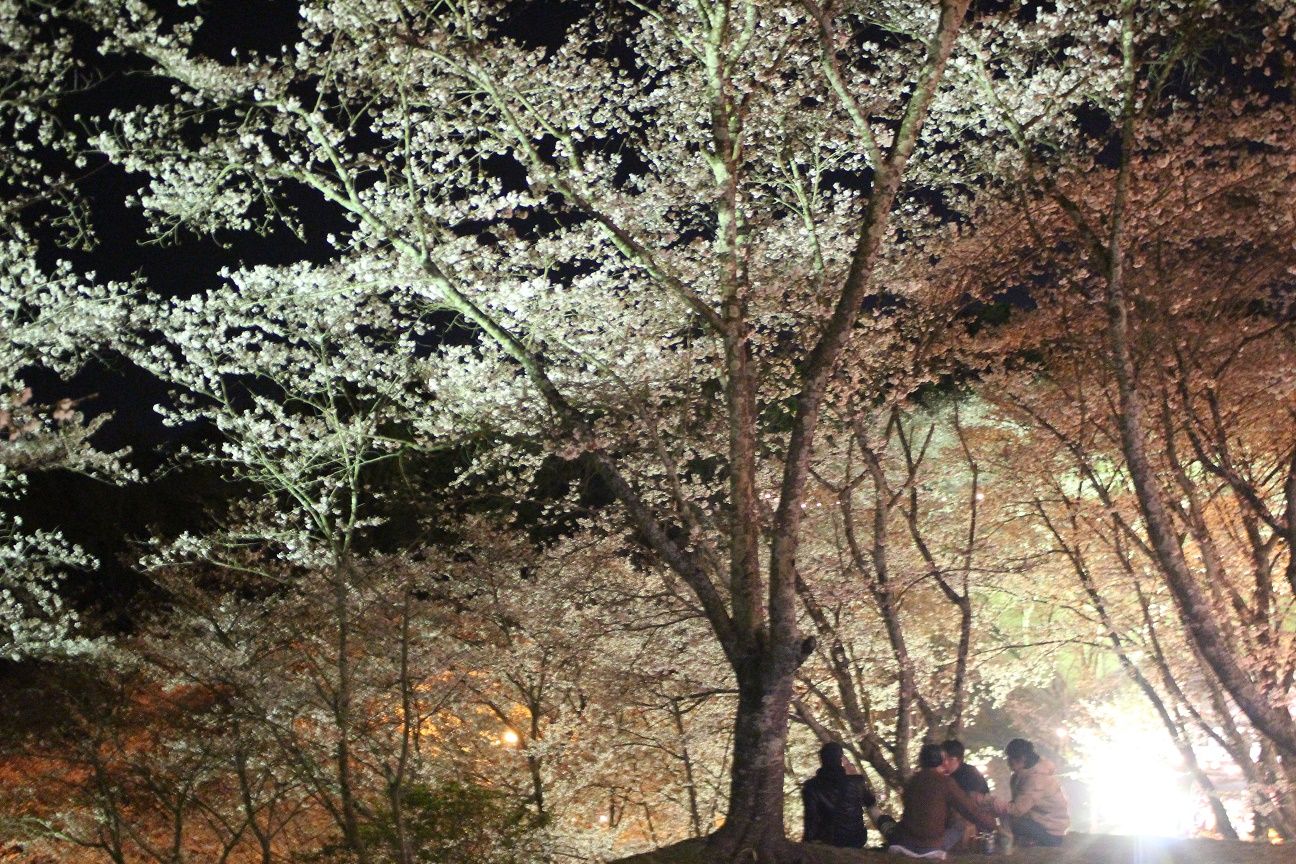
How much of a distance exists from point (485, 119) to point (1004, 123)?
4552mm

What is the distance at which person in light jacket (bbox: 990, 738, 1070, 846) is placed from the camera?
7207 mm

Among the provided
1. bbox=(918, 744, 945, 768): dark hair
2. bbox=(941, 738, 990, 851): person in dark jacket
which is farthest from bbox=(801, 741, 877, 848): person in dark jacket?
bbox=(941, 738, 990, 851): person in dark jacket

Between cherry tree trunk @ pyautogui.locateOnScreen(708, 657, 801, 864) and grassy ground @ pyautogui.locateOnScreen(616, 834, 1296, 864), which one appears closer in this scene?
cherry tree trunk @ pyautogui.locateOnScreen(708, 657, 801, 864)

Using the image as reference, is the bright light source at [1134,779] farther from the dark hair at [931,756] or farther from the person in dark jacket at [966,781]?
the dark hair at [931,756]

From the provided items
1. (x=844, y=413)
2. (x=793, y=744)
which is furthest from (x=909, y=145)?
(x=793, y=744)

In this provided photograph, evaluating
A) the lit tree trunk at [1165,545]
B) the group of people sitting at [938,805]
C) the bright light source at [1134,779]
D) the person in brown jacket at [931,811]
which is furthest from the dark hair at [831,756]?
the bright light source at [1134,779]

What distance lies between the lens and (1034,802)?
728 centimetres

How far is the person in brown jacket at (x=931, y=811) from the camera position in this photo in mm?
6758

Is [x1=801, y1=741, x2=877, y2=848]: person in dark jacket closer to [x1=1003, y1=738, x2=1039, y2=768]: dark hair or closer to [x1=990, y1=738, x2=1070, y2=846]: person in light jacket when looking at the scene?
[x1=990, y1=738, x2=1070, y2=846]: person in light jacket

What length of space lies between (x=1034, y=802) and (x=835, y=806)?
1508 millimetres

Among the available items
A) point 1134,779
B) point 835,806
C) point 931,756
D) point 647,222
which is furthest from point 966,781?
point 1134,779

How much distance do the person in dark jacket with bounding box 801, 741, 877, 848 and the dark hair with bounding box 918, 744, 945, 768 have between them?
50cm

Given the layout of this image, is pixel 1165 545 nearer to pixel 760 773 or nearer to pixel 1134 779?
pixel 760 773

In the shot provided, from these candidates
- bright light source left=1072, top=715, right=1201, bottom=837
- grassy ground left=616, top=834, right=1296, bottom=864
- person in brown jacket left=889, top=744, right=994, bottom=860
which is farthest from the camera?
bright light source left=1072, top=715, right=1201, bottom=837
